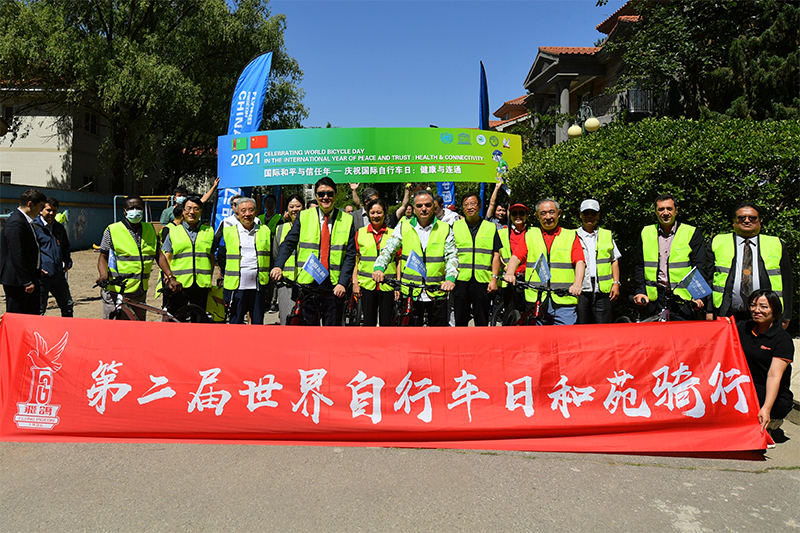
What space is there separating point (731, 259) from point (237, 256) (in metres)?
5.05

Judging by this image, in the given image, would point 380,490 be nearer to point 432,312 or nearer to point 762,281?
Answer: point 432,312

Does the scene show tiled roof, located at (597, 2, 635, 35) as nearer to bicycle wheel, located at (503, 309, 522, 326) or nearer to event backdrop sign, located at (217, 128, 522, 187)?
event backdrop sign, located at (217, 128, 522, 187)

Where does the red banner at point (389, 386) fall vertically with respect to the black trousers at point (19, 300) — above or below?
below

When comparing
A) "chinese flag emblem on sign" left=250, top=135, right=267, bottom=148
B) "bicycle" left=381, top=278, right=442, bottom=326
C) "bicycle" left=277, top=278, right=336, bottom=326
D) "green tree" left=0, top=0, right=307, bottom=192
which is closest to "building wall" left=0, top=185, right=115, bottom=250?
"green tree" left=0, top=0, right=307, bottom=192

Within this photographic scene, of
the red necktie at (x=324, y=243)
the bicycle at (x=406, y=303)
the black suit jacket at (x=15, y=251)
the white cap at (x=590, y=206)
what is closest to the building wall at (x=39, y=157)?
the black suit jacket at (x=15, y=251)

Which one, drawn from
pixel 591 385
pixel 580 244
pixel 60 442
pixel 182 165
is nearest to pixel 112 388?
pixel 60 442

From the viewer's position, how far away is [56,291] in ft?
25.8

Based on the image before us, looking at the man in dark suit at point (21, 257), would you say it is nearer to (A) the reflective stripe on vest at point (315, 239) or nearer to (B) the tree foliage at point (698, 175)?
(A) the reflective stripe on vest at point (315, 239)

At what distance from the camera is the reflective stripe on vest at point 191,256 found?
6.80 meters

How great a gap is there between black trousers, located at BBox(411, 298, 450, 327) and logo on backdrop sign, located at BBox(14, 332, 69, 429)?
3.20 m

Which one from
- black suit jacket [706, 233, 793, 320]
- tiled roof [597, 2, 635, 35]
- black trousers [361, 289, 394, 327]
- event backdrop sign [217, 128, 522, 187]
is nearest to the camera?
black suit jacket [706, 233, 793, 320]

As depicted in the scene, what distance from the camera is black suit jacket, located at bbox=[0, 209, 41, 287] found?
620cm

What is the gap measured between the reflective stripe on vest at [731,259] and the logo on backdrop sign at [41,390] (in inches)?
218

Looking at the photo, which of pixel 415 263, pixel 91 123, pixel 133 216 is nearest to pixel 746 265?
pixel 415 263
